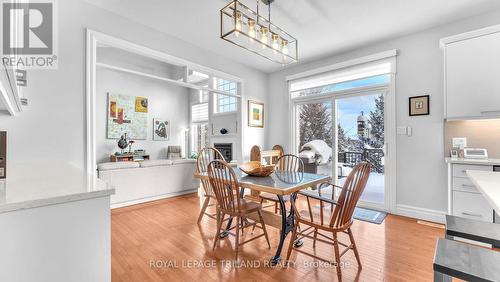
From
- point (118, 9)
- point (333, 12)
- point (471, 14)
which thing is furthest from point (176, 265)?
point (471, 14)

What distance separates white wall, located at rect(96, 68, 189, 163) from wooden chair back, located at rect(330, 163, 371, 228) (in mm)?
5738

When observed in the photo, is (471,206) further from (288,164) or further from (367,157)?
(288,164)

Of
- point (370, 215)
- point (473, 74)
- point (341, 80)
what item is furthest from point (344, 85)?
point (370, 215)

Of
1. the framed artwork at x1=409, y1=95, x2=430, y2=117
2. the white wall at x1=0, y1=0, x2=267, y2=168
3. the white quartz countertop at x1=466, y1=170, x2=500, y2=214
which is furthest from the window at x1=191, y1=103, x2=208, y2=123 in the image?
the white quartz countertop at x1=466, y1=170, x2=500, y2=214

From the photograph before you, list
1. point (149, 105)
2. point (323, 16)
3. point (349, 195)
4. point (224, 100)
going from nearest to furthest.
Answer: point (349, 195) → point (323, 16) → point (224, 100) → point (149, 105)

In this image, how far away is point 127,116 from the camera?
→ 585 centimetres

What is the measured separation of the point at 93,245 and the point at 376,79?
13.4 ft

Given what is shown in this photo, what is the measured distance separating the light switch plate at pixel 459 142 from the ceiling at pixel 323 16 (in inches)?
61.4

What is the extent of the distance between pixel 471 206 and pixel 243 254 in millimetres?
2473

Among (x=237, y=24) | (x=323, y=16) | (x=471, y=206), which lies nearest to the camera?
(x=237, y=24)

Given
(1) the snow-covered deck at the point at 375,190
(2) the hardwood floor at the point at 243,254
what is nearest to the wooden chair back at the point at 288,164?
(2) the hardwood floor at the point at 243,254

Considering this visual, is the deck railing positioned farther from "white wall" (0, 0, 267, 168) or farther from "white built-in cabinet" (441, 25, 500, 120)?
"white wall" (0, 0, 267, 168)

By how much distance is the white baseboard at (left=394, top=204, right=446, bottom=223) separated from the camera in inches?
118

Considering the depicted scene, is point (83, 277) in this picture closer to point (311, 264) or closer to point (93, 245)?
point (93, 245)
